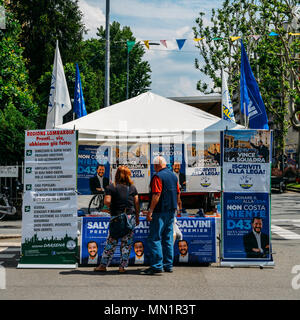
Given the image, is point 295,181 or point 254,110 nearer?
point 254,110

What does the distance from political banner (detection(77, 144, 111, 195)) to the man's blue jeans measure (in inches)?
128

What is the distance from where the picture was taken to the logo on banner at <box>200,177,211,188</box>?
11740 millimetres

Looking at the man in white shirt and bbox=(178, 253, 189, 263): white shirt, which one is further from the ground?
the man in white shirt

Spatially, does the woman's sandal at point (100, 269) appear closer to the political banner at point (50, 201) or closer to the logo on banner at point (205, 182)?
the political banner at point (50, 201)

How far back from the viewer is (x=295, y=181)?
38500mm

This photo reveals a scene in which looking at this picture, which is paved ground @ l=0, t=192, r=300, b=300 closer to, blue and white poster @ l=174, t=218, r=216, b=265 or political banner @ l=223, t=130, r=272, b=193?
blue and white poster @ l=174, t=218, r=216, b=265

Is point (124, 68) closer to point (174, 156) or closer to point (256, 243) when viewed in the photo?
point (174, 156)

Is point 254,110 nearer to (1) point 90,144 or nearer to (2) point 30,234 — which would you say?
(1) point 90,144

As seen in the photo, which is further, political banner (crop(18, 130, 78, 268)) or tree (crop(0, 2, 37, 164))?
tree (crop(0, 2, 37, 164))

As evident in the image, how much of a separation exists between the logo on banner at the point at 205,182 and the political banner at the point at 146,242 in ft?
8.80

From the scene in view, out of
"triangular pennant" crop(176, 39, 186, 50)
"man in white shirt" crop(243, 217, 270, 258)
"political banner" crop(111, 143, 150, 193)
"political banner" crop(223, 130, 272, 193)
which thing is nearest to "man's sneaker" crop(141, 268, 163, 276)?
"man in white shirt" crop(243, 217, 270, 258)
